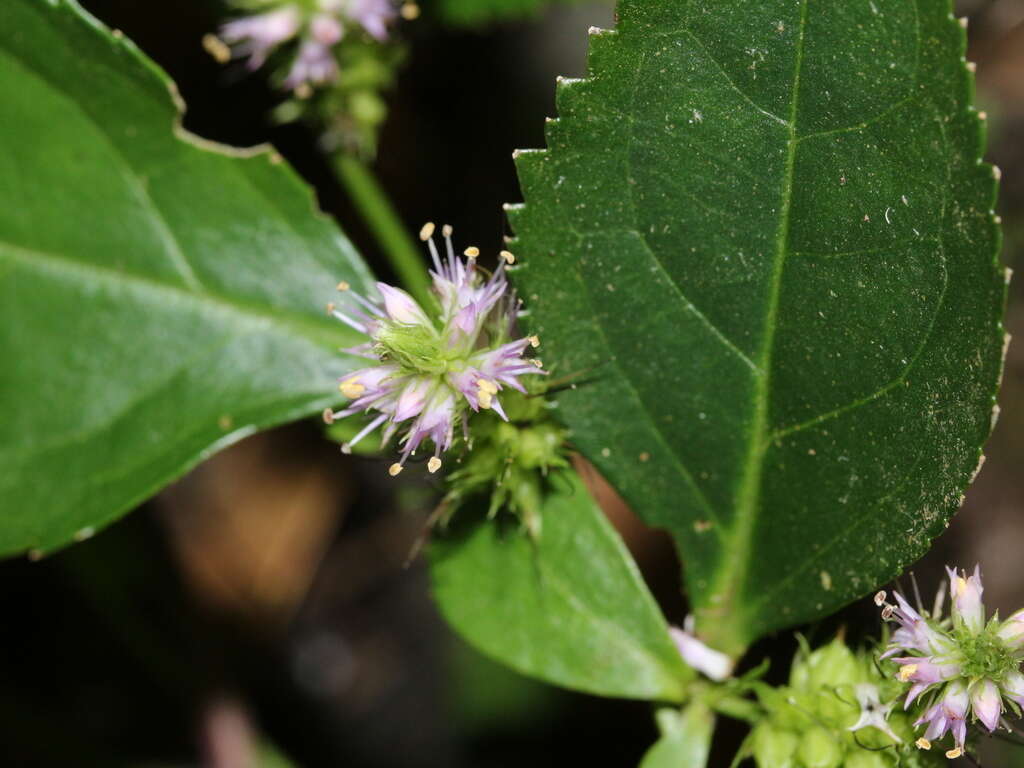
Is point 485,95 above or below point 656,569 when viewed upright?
above

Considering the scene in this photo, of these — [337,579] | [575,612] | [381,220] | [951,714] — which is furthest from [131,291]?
[337,579]

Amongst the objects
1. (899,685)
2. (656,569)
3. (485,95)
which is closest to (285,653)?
(656,569)

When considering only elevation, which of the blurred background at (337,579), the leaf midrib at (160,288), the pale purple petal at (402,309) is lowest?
the blurred background at (337,579)

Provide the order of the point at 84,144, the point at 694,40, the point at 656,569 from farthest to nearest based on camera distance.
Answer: the point at 656,569, the point at 84,144, the point at 694,40

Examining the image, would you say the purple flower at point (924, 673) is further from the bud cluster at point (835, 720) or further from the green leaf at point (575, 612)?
the green leaf at point (575, 612)

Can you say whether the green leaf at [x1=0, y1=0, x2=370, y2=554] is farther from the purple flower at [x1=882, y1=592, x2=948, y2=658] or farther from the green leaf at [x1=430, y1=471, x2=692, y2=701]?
the purple flower at [x1=882, y1=592, x2=948, y2=658]

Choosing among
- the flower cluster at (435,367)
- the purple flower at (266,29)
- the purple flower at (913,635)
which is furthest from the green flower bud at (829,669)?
the purple flower at (266,29)

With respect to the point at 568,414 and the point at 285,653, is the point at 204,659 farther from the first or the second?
the point at 568,414
